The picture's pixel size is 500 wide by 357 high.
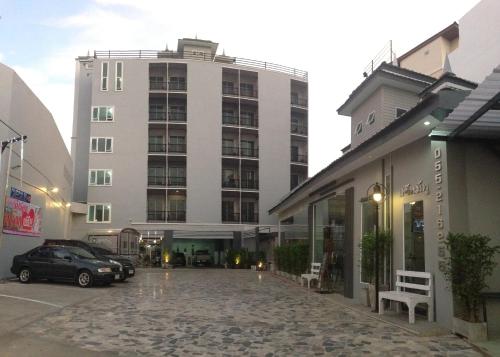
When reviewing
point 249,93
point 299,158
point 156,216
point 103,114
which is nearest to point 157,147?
point 103,114

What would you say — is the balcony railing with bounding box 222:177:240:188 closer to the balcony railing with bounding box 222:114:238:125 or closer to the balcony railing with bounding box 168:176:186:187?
the balcony railing with bounding box 168:176:186:187

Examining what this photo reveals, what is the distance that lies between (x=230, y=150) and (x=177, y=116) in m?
5.68

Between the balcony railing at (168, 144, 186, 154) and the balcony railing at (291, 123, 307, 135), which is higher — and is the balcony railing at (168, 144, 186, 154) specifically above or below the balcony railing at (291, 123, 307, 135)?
below

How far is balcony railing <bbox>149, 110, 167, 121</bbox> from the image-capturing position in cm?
4709

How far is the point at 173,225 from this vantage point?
4447 cm

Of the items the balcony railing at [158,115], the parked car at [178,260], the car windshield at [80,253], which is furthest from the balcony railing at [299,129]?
the car windshield at [80,253]

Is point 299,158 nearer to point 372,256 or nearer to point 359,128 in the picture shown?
point 359,128

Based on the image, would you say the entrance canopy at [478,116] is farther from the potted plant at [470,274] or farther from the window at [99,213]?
the window at [99,213]

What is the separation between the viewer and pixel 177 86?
47719mm

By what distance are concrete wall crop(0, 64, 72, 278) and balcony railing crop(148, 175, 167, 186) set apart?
13.6m

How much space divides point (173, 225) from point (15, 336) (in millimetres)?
35300

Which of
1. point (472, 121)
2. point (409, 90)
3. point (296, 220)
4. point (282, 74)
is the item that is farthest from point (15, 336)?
point (282, 74)

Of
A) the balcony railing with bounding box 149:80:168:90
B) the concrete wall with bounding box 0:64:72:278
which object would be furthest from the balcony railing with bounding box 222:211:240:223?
the concrete wall with bounding box 0:64:72:278

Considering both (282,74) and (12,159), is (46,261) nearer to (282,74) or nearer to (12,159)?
(12,159)
